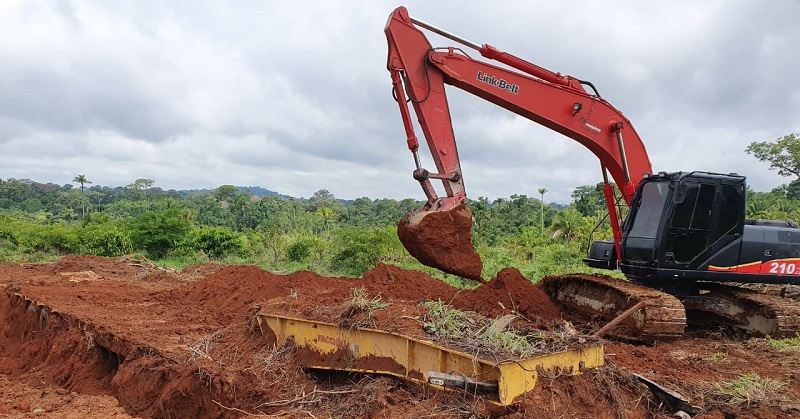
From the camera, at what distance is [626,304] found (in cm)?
759

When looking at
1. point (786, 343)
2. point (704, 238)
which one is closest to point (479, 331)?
point (704, 238)

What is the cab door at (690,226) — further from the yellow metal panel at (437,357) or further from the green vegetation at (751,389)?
the yellow metal panel at (437,357)

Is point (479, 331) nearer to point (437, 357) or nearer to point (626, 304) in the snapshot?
point (437, 357)

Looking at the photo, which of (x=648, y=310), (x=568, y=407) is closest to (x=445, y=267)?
(x=648, y=310)

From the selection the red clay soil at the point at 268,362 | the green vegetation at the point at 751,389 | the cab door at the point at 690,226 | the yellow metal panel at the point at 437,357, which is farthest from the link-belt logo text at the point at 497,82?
the green vegetation at the point at 751,389

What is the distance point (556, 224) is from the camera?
114 ft

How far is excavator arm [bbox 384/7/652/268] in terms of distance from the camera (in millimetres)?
7652

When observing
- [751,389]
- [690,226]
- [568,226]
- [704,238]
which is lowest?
[751,389]

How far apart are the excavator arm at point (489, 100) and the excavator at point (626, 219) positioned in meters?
0.02

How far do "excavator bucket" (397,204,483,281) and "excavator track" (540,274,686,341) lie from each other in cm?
209

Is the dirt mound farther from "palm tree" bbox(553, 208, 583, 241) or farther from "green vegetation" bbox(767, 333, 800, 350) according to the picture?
"palm tree" bbox(553, 208, 583, 241)

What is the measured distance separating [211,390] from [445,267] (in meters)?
3.11

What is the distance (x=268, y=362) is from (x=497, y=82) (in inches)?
196

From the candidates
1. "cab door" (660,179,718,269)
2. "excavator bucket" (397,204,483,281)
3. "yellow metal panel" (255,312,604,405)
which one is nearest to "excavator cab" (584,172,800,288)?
"cab door" (660,179,718,269)
